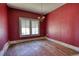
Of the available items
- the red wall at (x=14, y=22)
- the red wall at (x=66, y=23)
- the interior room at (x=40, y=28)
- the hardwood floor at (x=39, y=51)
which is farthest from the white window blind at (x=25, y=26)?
the red wall at (x=66, y=23)

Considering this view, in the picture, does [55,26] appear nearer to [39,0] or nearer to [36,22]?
[36,22]

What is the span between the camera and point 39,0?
1.15 meters

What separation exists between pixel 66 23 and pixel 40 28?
6.94 feet

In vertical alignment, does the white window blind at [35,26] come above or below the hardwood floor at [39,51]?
above

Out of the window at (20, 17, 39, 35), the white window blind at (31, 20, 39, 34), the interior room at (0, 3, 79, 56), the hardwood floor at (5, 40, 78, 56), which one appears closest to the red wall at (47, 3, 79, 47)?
the interior room at (0, 3, 79, 56)

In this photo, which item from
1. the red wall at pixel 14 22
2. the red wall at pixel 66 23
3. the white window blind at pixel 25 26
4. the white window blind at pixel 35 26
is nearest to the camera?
the red wall at pixel 66 23

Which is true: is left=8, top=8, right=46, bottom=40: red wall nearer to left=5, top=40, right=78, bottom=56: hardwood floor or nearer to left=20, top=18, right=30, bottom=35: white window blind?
left=20, top=18, right=30, bottom=35: white window blind

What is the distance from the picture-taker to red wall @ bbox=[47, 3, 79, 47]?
10.8ft

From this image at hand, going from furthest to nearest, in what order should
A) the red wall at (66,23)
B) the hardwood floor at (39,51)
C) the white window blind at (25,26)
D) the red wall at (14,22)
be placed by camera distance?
the white window blind at (25,26) → the red wall at (14,22) → the red wall at (66,23) → the hardwood floor at (39,51)

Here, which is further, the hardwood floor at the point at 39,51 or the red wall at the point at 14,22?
the red wall at the point at 14,22

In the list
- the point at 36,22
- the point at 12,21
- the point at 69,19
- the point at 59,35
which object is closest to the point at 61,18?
the point at 69,19

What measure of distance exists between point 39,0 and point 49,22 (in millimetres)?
4422

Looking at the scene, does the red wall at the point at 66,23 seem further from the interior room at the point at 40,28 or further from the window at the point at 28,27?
the window at the point at 28,27

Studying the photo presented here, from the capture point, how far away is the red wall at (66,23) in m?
3.29
